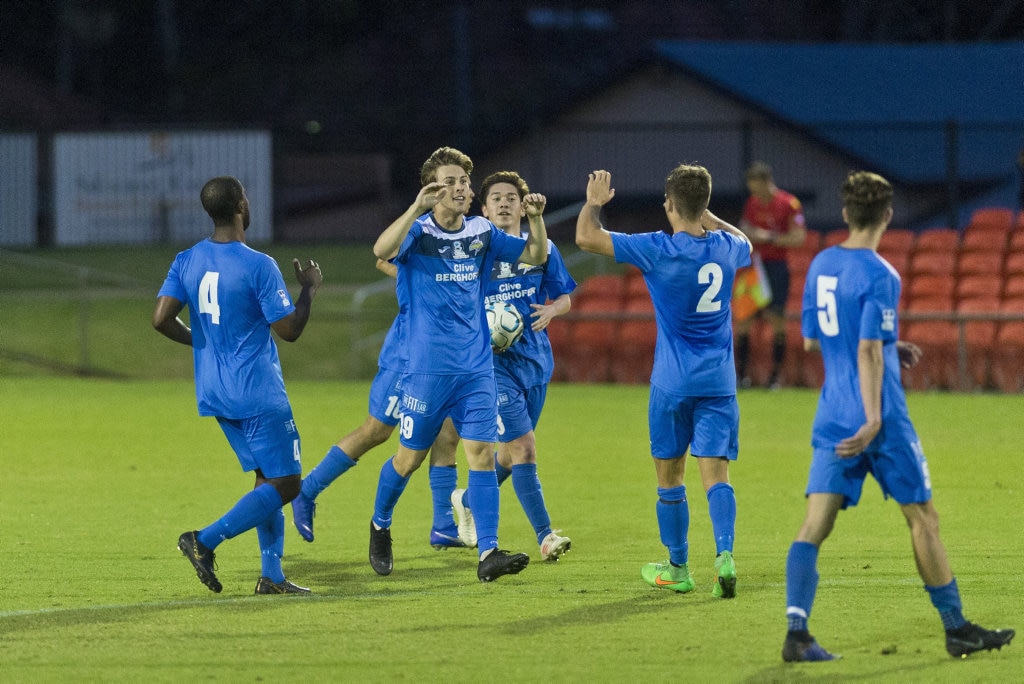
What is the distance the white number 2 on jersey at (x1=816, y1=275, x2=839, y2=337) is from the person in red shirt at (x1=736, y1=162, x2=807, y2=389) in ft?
34.5

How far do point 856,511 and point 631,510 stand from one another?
1.53 m

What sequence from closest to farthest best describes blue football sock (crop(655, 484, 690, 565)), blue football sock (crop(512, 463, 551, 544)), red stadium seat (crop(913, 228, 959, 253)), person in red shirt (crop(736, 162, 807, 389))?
blue football sock (crop(655, 484, 690, 565)) → blue football sock (crop(512, 463, 551, 544)) → person in red shirt (crop(736, 162, 807, 389)) → red stadium seat (crop(913, 228, 959, 253))

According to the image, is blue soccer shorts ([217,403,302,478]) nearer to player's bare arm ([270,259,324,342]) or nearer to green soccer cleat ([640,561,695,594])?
player's bare arm ([270,259,324,342])

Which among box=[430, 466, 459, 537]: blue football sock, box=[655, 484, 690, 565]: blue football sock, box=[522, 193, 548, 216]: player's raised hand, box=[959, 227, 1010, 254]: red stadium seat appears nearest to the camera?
box=[655, 484, 690, 565]: blue football sock

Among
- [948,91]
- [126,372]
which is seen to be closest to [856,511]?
[126,372]

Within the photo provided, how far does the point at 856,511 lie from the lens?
33.0 ft

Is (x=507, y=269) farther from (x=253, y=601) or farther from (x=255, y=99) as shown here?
(x=255, y=99)

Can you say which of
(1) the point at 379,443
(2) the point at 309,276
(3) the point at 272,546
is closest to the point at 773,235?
(1) the point at 379,443

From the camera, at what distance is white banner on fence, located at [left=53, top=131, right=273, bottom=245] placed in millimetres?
25766

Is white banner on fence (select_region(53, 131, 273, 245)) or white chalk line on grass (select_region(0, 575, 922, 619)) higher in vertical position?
white banner on fence (select_region(53, 131, 273, 245))

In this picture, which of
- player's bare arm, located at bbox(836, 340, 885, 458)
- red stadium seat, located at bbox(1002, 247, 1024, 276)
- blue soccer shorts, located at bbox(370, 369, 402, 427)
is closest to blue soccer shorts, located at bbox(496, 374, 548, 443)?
blue soccer shorts, located at bbox(370, 369, 402, 427)

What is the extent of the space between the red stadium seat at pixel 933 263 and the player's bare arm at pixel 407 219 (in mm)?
12006

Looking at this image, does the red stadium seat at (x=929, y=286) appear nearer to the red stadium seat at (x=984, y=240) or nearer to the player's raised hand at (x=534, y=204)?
the red stadium seat at (x=984, y=240)

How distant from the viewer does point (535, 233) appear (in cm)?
785
